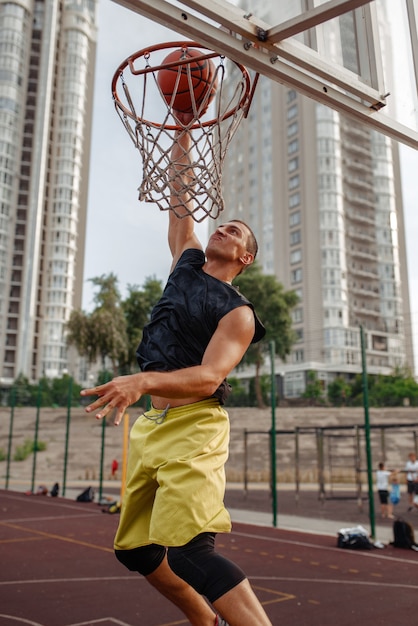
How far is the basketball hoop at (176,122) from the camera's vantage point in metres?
3.35

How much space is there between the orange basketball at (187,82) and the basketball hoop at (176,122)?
0.04ft

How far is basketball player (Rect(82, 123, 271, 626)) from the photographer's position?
2195 mm

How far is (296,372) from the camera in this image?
5459cm

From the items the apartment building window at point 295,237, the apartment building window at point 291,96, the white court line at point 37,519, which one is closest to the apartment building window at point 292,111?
the apartment building window at point 291,96

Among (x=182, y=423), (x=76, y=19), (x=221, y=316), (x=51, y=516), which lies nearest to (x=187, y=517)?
(x=182, y=423)

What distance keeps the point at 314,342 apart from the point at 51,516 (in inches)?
1777

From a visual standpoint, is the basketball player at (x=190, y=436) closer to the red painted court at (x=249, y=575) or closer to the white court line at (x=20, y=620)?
the white court line at (x=20, y=620)

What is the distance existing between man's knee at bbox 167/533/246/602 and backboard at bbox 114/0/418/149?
239 cm

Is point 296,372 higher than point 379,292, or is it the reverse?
point 379,292

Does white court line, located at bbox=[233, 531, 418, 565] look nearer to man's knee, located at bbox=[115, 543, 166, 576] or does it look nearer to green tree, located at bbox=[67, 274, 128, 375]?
man's knee, located at bbox=[115, 543, 166, 576]

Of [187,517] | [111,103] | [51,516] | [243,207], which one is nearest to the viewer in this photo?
[187,517]

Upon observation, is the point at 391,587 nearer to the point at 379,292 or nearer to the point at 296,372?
the point at 296,372

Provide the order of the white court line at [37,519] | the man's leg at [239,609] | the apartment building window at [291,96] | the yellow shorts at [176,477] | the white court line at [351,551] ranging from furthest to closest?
the apartment building window at [291,96] → the white court line at [37,519] → the white court line at [351,551] → the yellow shorts at [176,477] → the man's leg at [239,609]

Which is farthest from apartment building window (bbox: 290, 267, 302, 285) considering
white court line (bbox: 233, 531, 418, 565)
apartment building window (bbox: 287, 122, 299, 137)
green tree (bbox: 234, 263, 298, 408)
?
white court line (bbox: 233, 531, 418, 565)
